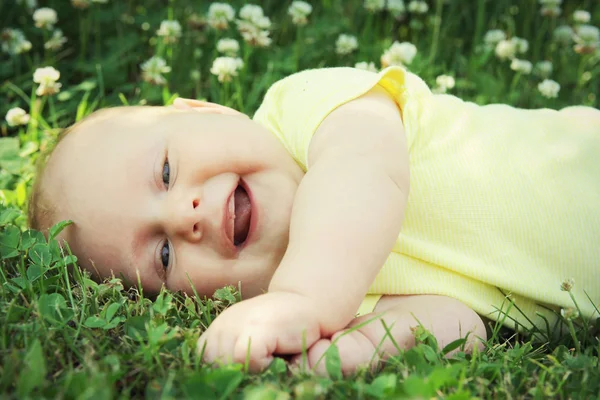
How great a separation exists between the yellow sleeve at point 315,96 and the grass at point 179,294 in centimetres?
46

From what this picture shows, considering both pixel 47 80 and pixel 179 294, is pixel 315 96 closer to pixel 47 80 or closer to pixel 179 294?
pixel 179 294

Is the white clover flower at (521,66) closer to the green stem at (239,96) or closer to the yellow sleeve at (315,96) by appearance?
the green stem at (239,96)

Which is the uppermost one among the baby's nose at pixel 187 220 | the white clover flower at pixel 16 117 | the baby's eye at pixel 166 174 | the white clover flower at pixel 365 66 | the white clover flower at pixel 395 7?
the white clover flower at pixel 395 7

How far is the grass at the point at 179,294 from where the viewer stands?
4.39ft

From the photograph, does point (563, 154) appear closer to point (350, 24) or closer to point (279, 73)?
point (279, 73)

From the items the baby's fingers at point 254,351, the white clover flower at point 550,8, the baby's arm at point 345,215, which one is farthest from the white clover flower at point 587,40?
the baby's fingers at point 254,351

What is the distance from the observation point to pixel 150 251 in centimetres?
185

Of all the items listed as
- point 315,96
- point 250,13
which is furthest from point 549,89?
point 315,96

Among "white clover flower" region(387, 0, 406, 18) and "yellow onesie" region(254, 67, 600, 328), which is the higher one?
"white clover flower" region(387, 0, 406, 18)

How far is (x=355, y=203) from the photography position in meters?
1.63

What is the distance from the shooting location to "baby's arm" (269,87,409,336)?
5.03 feet

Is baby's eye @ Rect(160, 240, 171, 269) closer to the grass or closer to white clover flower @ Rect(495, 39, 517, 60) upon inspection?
the grass

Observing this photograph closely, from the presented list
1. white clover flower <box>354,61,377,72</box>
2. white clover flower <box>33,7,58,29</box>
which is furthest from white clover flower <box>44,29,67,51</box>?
white clover flower <box>354,61,377,72</box>

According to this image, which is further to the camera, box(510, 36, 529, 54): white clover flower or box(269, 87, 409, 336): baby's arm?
box(510, 36, 529, 54): white clover flower
